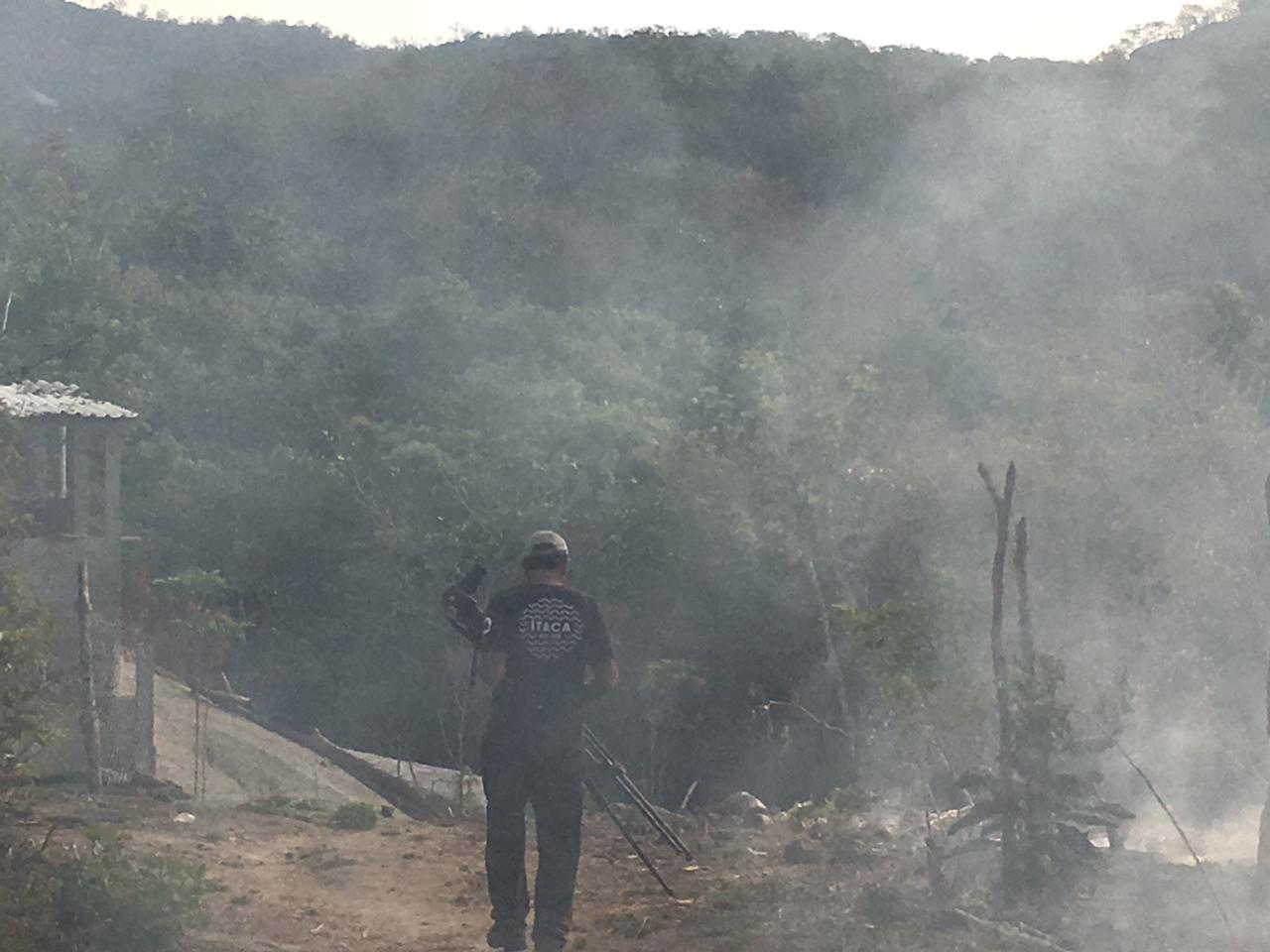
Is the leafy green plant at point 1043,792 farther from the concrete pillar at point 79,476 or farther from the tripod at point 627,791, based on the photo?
the concrete pillar at point 79,476

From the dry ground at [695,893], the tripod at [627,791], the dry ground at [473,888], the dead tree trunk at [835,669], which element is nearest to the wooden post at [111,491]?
the dry ground at [473,888]

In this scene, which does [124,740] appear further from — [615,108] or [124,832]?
[615,108]

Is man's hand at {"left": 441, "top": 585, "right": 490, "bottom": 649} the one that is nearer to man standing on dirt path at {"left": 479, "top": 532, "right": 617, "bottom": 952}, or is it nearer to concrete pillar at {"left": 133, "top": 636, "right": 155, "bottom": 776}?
man standing on dirt path at {"left": 479, "top": 532, "right": 617, "bottom": 952}

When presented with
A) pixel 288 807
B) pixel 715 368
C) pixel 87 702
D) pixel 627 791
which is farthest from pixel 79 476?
pixel 715 368

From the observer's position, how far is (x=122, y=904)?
19.9 feet

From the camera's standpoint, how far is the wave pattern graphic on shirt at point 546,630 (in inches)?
221

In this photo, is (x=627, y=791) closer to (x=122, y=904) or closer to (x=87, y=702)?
(x=122, y=904)

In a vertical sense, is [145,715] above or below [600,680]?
below

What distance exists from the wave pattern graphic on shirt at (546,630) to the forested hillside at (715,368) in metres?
0.28

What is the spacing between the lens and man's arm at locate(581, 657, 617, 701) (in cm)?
570

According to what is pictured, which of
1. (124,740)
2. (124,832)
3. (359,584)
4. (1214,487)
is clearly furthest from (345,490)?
(124,832)

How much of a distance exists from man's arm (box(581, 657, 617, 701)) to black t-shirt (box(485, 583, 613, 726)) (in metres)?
0.04

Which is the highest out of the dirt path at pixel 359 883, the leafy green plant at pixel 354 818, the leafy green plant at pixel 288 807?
the dirt path at pixel 359 883

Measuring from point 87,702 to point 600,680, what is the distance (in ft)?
18.6
